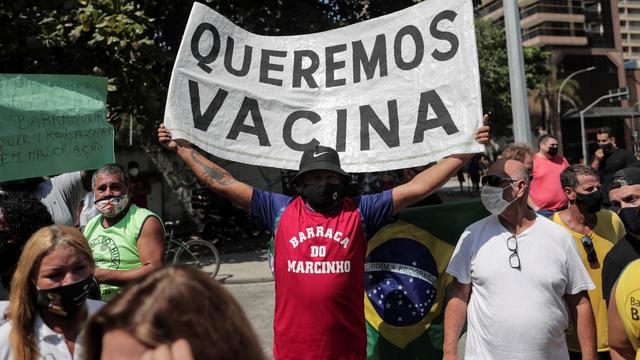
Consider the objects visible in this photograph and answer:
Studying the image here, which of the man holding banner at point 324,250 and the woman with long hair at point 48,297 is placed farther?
the man holding banner at point 324,250

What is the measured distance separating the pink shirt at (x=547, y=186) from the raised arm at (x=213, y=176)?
11.0 ft

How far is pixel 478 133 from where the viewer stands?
3.27 m

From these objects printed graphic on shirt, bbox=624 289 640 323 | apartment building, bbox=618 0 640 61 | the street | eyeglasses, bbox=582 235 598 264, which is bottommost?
the street

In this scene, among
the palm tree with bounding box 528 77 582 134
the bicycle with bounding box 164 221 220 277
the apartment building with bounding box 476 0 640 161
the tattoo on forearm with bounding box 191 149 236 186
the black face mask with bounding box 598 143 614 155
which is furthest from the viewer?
the apartment building with bounding box 476 0 640 161

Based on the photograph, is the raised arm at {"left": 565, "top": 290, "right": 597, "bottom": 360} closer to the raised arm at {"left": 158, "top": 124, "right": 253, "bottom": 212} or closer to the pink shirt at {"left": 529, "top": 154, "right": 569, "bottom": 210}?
the raised arm at {"left": 158, "top": 124, "right": 253, "bottom": 212}

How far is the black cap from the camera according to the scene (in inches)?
122

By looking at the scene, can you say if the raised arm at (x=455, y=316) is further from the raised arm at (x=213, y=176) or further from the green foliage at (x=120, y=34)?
the green foliage at (x=120, y=34)

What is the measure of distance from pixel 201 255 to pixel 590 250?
7773 mm

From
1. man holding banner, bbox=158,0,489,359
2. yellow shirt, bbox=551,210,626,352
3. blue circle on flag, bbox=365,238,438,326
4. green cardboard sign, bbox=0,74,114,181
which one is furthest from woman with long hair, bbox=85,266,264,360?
green cardboard sign, bbox=0,74,114,181

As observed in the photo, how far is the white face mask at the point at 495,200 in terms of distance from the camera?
115 inches

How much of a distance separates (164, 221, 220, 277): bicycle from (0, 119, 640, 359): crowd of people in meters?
5.89

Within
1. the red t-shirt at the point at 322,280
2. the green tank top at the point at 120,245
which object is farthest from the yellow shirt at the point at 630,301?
the green tank top at the point at 120,245

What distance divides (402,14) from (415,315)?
80.6 inches

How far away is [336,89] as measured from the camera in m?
3.87
